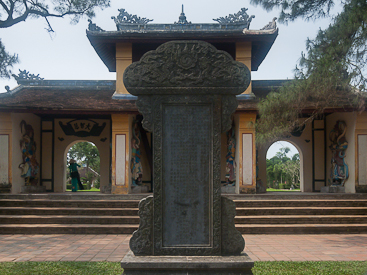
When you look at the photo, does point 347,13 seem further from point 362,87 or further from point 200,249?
point 200,249

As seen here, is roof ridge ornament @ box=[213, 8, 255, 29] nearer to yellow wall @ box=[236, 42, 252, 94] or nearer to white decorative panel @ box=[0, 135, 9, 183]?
yellow wall @ box=[236, 42, 252, 94]

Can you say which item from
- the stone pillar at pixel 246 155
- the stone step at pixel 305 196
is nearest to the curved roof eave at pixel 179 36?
the stone pillar at pixel 246 155

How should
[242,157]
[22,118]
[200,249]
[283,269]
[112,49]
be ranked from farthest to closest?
[112,49], [22,118], [242,157], [283,269], [200,249]

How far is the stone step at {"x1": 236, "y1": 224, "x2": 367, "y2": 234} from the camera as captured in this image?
8336 mm

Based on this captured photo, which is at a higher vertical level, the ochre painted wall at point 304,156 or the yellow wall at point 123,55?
the yellow wall at point 123,55

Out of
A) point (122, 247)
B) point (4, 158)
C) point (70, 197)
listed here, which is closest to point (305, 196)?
point (122, 247)

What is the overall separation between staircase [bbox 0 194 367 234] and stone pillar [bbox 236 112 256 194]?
2.72 feet

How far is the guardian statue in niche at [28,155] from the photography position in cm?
1191

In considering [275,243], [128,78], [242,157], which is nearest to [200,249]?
[128,78]

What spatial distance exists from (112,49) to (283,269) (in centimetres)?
1021

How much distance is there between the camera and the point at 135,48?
12750 mm

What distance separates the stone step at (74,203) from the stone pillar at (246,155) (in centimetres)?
352

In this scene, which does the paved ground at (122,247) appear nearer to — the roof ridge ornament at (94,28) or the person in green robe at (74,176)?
the person in green robe at (74,176)

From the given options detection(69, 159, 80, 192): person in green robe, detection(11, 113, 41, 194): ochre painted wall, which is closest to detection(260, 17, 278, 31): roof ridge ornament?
detection(11, 113, 41, 194): ochre painted wall
